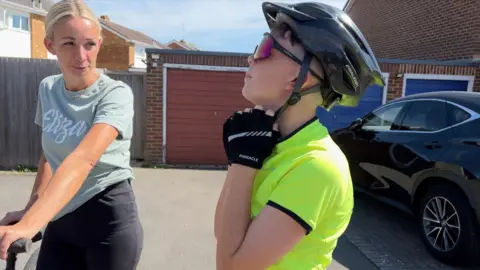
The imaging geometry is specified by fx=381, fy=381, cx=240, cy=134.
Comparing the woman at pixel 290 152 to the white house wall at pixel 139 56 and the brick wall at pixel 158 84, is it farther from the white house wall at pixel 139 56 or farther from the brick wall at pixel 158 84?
the white house wall at pixel 139 56

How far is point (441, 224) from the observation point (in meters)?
4.09

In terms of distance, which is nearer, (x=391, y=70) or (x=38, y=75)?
(x=38, y=75)

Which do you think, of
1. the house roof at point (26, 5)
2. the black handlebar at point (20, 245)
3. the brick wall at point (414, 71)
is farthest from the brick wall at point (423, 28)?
the house roof at point (26, 5)

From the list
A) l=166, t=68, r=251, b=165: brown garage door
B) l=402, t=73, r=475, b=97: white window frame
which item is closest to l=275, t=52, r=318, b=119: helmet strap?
l=166, t=68, r=251, b=165: brown garage door

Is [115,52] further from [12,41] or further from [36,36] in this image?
[12,41]

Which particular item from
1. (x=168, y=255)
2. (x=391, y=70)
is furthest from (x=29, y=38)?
(x=168, y=255)

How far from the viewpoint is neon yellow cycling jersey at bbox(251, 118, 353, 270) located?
107cm

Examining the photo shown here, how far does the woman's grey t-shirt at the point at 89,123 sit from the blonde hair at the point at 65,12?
0.99 ft

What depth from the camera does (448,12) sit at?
1164cm

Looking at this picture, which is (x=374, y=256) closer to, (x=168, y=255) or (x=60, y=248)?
(x=168, y=255)

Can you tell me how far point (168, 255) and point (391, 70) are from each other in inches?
294

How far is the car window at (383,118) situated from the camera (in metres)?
5.26

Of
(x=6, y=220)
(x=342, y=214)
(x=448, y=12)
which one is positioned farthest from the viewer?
(x=448, y=12)

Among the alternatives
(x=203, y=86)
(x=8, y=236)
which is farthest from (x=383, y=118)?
(x=8, y=236)
